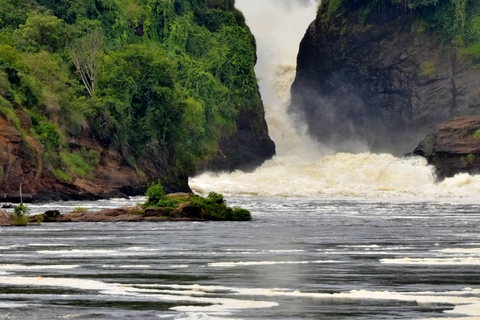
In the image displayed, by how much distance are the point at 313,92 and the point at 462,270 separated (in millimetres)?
128703

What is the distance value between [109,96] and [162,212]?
44.8 metres

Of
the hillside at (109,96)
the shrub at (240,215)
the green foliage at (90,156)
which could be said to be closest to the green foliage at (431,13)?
the hillside at (109,96)

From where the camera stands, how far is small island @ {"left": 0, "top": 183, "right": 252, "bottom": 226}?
45.8m

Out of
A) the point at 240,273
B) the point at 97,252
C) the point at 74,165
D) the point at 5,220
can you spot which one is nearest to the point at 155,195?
the point at 5,220

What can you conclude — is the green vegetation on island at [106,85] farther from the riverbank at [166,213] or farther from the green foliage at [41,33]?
the riverbank at [166,213]

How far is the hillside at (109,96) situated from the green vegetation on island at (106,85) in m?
0.09

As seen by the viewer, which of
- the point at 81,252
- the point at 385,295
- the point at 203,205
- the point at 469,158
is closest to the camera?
the point at 385,295

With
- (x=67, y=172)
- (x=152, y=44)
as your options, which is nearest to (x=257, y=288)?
(x=67, y=172)

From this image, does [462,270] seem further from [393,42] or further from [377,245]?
[393,42]

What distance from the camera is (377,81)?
5935 inches

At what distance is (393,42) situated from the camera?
149125 millimetres

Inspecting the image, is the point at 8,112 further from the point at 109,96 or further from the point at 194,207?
the point at 194,207

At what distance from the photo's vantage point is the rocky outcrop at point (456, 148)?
11275 cm

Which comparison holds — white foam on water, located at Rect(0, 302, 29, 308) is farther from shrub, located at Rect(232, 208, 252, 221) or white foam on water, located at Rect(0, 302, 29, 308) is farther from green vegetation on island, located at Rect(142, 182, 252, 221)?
shrub, located at Rect(232, 208, 252, 221)
